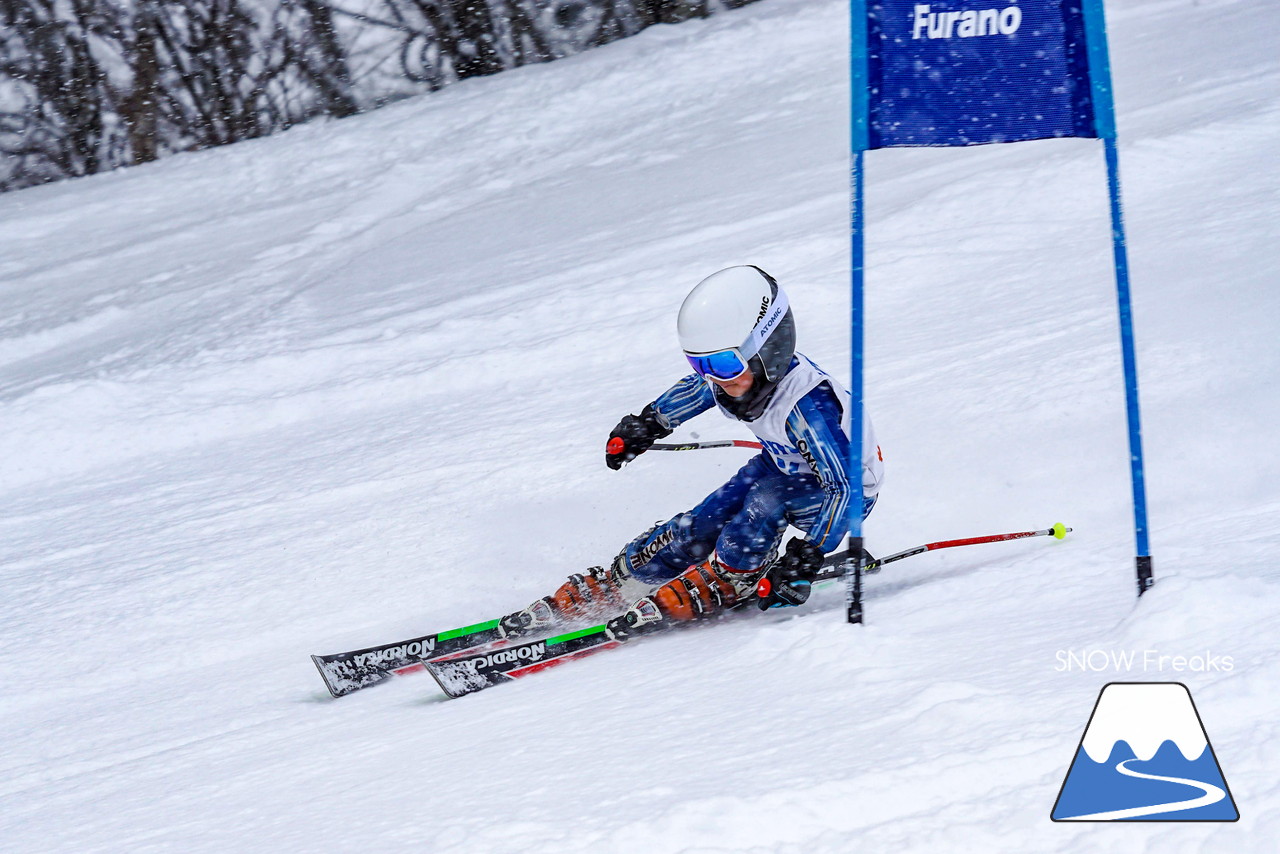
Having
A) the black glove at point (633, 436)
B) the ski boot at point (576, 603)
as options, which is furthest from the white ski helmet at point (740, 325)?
the ski boot at point (576, 603)

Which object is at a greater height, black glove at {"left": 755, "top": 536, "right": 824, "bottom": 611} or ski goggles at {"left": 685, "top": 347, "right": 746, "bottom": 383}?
ski goggles at {"left": 685, "top": 347, "right": 746, "bottom": 383}

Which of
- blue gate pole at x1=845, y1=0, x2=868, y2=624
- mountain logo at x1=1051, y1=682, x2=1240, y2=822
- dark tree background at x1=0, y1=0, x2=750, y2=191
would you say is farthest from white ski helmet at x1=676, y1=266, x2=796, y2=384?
dark tree background at x1=0, y1=0, x2=750, y2=191

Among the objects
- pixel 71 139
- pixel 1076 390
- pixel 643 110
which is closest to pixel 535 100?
pixel 643 110

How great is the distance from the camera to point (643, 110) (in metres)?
10.8

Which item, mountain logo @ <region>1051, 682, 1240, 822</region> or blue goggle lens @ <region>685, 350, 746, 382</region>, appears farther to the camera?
blue goggle lens @ <region>685, 350, 746, 382</region>

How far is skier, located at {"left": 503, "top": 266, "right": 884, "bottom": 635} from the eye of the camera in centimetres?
336

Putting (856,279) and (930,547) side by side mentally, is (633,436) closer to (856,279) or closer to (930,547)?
(930,547)

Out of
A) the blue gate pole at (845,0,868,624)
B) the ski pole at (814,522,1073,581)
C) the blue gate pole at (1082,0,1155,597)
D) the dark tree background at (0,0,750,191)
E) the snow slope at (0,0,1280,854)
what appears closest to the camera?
the snow slope at (0,0,1280,854)

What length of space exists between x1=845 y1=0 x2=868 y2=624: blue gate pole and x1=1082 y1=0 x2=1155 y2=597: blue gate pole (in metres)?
0.53

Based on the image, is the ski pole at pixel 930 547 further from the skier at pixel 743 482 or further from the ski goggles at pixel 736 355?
the ski goggles at pixel 736 355

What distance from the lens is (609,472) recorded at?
5133 millimetres

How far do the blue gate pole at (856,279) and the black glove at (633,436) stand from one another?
3.20 ft

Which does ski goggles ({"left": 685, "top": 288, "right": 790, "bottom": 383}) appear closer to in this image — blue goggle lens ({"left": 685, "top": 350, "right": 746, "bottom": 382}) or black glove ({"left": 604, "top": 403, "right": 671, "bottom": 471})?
blue goggle lens ({"left": 685, "top": 350, "right": 746, "bottom": 382})

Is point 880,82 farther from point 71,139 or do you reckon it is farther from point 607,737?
point 71,139
